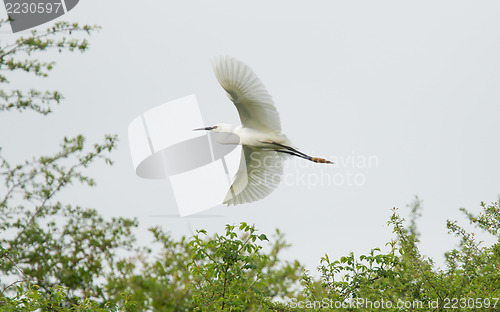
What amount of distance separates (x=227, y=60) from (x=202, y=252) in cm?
251

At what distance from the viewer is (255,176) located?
821cm

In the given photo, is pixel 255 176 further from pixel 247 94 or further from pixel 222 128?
pixel 247 94

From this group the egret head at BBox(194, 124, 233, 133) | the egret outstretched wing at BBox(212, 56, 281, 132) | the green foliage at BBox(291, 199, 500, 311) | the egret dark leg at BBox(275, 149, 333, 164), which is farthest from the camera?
the egret head at BBox(194, 124, 233, 133)

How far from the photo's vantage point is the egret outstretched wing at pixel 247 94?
6688 mm

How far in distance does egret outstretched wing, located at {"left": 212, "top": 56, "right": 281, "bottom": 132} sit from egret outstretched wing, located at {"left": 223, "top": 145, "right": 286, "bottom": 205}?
61cm

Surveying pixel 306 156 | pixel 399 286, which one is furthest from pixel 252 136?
pixel 399 286

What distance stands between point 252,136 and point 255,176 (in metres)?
0.87

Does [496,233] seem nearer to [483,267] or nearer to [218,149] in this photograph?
[483,267]

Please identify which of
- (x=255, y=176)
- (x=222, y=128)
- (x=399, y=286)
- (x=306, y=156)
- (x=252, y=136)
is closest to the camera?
(x=399, y=286)

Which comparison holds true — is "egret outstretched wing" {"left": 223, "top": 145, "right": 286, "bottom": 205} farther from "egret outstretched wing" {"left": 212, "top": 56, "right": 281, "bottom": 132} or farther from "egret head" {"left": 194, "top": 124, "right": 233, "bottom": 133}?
"egret outstretched wing" {"left": 212, "top": 56, "right": 281, "bottom": 132}

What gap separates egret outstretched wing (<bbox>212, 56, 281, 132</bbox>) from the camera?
6.69 metres

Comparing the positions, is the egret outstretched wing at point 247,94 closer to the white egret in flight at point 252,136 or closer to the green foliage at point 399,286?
the white egret in flight at point 252,136

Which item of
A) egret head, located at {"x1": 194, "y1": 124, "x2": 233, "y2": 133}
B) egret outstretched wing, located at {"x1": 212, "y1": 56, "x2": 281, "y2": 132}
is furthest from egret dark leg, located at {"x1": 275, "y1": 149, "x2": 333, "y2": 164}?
egret head, located at {"x1": 194, "y1": 124, "x2": 233, "y2": 133}

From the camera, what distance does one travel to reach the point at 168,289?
8.09 meters
